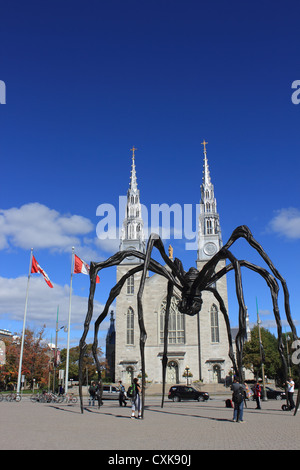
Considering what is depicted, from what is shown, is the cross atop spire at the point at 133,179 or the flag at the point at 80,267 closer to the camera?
the flag at the point at 80,267

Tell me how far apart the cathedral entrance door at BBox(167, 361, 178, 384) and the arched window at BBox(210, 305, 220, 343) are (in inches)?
258

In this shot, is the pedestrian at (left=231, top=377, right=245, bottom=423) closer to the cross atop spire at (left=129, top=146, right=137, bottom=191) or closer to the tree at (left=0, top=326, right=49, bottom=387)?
the tree at (left=0, top=326, right=49, bottom=387)

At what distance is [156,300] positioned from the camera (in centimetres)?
5844

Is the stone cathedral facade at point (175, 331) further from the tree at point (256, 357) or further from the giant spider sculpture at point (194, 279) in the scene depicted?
the giant spider sculpture at point (194, 279)

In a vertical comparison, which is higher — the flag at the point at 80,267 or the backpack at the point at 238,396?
the flag at the point at 80,267

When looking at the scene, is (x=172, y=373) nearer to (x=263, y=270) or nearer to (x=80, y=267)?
(x=80, y=267)

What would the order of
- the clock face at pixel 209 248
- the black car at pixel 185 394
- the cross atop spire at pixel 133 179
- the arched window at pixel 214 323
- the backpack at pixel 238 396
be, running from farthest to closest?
the cross atop spire at pixel 133 179 → the clock face at pixel 209 248 → the arched window at pixel 214 323 → the black car at pixel 185 394 → the backpack at pixel 238 396

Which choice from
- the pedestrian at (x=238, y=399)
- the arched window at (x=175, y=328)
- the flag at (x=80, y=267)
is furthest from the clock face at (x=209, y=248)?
the pedestrian at (x=238, y=399)

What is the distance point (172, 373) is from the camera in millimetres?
54594

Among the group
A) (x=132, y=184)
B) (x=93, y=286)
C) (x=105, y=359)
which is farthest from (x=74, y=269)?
(x=105, y=359)

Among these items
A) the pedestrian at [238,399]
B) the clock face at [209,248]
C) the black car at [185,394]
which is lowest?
the black car at [185,394]

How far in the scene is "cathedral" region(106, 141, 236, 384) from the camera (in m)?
53.9

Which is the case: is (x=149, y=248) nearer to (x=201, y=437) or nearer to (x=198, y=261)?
(x=201, y=437)

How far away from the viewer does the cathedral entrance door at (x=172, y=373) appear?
2138 inches
